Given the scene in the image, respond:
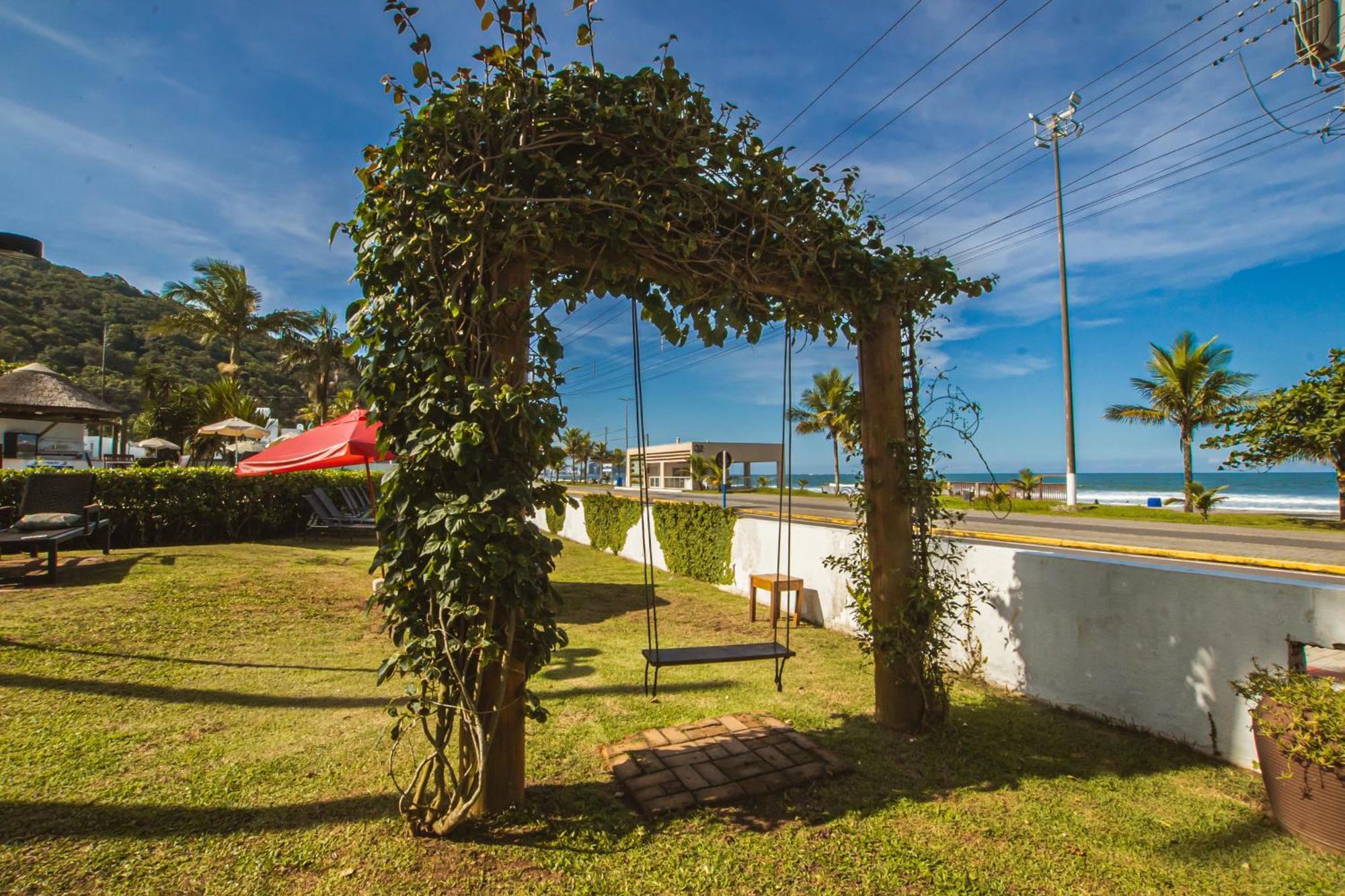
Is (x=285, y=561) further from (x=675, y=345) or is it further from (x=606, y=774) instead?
(x=675, y=345)

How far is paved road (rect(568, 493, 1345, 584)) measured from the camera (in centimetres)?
909

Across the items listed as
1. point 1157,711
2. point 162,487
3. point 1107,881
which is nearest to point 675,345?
point 1107,881

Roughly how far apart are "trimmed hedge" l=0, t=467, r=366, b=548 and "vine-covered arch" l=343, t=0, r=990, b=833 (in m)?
8.10

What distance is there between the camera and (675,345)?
2.99 metres

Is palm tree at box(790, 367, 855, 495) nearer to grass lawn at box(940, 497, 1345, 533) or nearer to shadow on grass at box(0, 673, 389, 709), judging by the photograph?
grass lawn at box(940, 497, 1345, 533)

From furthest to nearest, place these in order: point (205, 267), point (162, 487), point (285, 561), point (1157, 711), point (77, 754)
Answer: point (205, 267), point (162, 487), point (285, 561), point (1157, 711), point (77, 754)

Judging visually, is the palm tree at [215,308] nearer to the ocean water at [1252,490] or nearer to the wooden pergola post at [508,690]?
the wooden pergola post at [508,690]

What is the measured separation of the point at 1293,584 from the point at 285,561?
921 centimetres

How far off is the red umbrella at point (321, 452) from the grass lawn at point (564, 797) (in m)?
1.66

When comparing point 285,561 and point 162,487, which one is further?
point 162,487

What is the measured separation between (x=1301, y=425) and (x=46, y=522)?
2069cm

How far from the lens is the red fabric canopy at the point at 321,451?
222 inches

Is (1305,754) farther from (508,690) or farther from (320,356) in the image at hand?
(320,356)

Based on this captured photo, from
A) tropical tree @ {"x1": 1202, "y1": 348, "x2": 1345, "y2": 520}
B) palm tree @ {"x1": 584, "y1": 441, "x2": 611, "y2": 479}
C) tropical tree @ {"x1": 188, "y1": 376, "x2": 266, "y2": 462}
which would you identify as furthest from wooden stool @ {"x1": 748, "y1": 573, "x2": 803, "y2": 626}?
palm tree @ {"x1": 584, "y1": 441, "x2": 611, "y2": 479}
